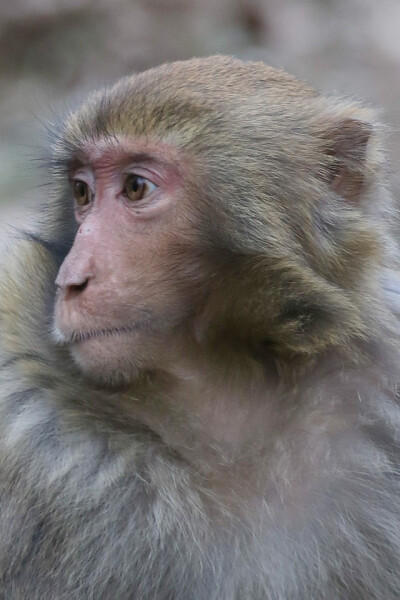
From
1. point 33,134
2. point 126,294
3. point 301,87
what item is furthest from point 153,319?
point 33,134

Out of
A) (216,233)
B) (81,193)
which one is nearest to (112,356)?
(216,233)

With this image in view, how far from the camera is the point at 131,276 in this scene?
2.61m

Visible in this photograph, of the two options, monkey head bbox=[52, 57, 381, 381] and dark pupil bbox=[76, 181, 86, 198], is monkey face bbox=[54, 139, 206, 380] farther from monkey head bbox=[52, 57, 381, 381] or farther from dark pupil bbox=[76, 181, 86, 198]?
dark pupil bbox=[76, 181, 86, 198]

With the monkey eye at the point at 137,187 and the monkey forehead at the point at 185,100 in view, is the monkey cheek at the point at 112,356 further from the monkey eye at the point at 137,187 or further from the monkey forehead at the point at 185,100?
the monkey forehead at the point at 185,100

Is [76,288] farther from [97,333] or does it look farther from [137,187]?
[137,187]

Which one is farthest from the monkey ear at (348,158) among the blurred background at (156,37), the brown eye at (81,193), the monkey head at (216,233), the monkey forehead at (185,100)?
the blurred background at (156,37)

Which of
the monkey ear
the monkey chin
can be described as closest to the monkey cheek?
the monkey chin

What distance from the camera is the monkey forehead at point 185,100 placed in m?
2.74

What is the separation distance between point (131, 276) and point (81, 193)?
0.50 m

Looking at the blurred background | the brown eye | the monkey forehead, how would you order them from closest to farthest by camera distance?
the monkey forehead → the brown eye → the blurred background

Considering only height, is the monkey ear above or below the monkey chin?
above

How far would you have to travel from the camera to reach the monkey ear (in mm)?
2844

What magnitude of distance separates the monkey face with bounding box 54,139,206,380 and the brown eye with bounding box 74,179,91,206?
0.16 metres

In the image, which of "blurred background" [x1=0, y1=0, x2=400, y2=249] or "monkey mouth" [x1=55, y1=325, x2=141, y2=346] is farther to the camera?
"blurred background" [x1=0, y1=0, x2=400, y2=249]
